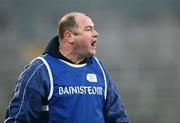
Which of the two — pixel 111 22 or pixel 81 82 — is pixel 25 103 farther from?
pixel 111 22

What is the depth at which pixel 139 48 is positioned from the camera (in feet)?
49.7

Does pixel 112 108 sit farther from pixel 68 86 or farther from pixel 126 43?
pixel 126 43

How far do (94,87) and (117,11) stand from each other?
11.0 m

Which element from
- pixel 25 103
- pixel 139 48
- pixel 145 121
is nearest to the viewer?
pixel 25 103

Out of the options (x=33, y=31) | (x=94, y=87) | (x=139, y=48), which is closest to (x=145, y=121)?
(x=139, y=48)

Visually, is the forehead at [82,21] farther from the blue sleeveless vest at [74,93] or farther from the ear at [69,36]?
the blue sleeveless vest at [74,93]

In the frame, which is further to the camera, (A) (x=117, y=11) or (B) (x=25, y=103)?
(A) (x=117, y=11)

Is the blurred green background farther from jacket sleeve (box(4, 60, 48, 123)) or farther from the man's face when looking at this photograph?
jacket sleeve (box(4, 60, 48, 123))

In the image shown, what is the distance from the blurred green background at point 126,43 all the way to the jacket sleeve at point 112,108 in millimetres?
8959

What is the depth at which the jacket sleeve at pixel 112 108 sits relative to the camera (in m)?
4.65

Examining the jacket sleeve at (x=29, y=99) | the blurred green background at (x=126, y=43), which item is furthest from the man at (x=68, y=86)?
the blurred green background at (x=126, y=43)

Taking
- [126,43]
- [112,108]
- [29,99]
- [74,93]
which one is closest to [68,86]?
[74,93]

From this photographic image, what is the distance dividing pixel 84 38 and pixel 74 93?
1.20 ft

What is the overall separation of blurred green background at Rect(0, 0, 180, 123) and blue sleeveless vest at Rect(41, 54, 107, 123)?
30.0 ft
